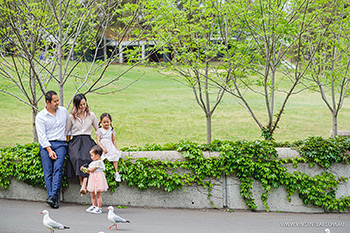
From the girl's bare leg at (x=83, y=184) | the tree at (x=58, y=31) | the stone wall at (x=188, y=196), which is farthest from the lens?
the tree at (x=58, y=31)

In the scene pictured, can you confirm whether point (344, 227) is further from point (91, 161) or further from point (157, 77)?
point (157, 77)

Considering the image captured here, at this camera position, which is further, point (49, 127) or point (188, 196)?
point (188, 196)

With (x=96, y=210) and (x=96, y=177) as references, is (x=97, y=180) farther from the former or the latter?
(x=96, y=210)

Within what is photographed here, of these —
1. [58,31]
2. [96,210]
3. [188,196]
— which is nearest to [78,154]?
[96,210]

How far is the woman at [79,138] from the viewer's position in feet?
22.2

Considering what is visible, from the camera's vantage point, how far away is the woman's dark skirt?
6.73 metres

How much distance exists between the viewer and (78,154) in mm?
6781

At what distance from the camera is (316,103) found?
3491cm

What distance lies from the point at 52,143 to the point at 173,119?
18.9 m

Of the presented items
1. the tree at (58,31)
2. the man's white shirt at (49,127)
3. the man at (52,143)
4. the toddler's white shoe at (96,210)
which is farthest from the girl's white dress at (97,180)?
the tree at (58,31)

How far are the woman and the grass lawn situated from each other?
10.8m

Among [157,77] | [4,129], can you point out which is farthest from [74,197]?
[157,77]

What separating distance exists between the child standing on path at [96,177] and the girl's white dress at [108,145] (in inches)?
12.0

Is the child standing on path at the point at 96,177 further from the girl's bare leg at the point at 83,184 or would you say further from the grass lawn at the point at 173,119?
the grass lawn at the point at 173,119
